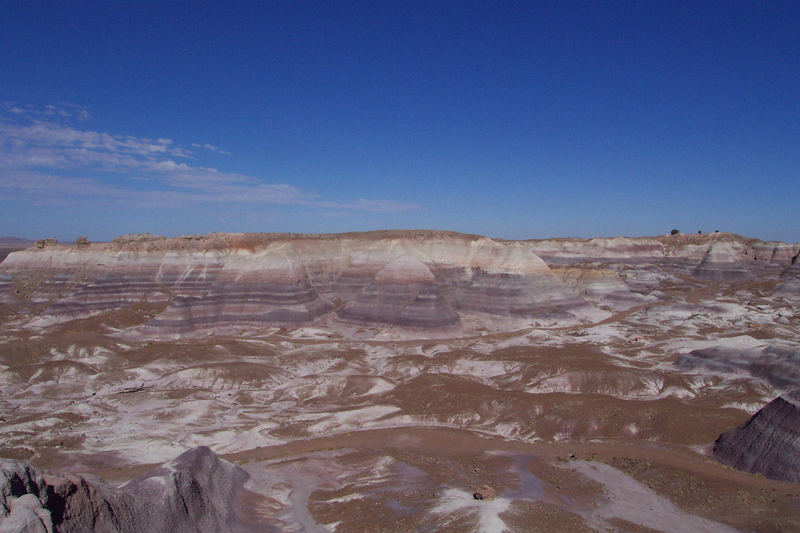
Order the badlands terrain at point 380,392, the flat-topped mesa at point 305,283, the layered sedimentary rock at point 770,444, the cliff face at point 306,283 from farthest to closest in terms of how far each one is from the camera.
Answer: the cliff face at point 306,283
the flat-topped mesa at point 305,283
the layered sedimentary rock at point 770,444
the badlands terrain at point 380,392

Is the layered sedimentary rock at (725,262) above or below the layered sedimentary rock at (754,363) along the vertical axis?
above

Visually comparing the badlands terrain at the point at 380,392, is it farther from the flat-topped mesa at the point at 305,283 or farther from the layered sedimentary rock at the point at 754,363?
the flat-topped mesa at the point at 305,283

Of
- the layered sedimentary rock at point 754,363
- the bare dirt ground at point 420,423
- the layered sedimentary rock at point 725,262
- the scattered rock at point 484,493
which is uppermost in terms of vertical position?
the layered sedimentary rock at point 725,262

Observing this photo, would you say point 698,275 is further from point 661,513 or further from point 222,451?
point 222,451

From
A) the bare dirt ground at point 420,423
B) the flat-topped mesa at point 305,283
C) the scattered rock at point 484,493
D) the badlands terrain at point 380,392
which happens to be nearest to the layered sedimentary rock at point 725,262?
the badlands terrain at point 380,392

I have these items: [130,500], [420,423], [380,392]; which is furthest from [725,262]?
→ [130,500]

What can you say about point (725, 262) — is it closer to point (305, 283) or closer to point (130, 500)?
point (305, 283)
